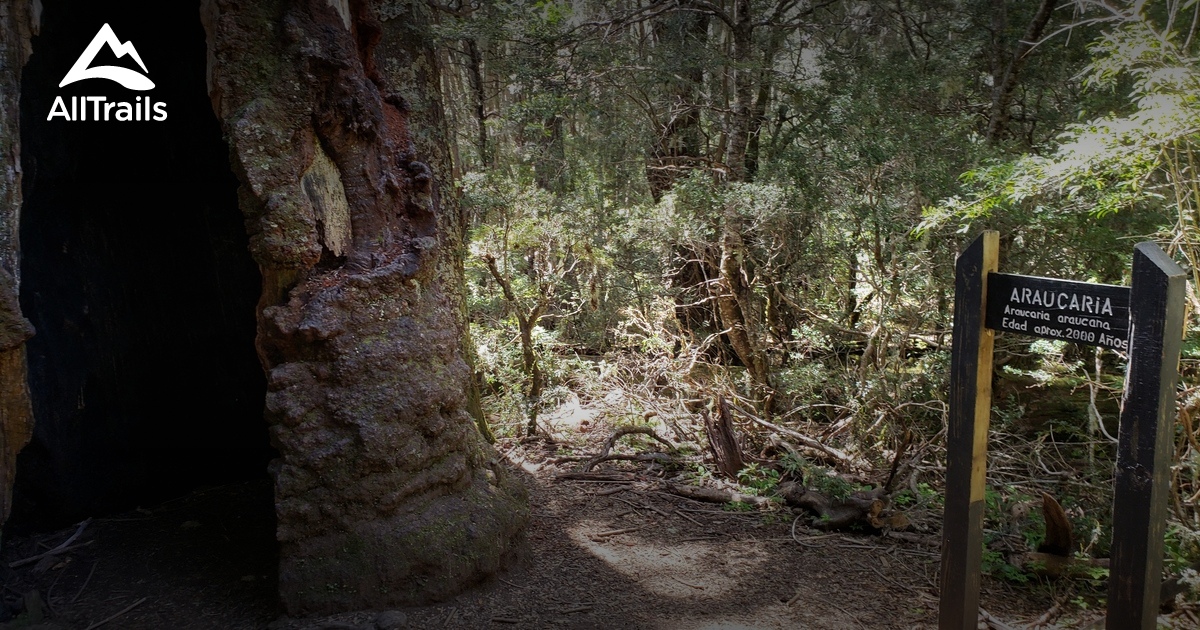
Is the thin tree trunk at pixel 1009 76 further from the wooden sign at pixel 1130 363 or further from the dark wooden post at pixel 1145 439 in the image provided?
the dark wooden post at pixel 1145 439

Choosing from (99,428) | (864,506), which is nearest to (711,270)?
(864,506)

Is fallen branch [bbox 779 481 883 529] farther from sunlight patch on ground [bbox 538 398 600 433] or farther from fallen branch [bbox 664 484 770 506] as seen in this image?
sunlight patch on ground [bbox 538 398 600 433]

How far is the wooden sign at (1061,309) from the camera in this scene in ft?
9.39

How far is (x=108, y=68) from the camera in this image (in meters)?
5.10

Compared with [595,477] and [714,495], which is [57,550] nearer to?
[595,477]

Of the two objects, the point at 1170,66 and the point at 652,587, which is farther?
the point at 652,587

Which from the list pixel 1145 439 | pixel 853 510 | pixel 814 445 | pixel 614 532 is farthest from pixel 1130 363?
pixel 814 445

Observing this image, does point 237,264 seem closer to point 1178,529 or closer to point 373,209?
point 373,209

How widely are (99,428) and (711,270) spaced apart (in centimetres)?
609

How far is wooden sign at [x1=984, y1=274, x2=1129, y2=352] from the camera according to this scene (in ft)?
9.39

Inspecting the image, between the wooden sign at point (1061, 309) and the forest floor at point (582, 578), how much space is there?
178 centimetres

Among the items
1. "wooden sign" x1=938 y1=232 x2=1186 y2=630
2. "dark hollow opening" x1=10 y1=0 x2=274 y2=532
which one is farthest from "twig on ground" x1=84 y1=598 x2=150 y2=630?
"wooden sign" x1=938 y1=232 x2=1186 y2=630

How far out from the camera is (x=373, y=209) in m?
4.32

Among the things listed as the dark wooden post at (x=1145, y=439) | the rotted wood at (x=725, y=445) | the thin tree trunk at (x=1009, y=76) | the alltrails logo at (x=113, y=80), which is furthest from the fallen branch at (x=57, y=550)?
the thin tree trunk at (x=1009, y=76)
